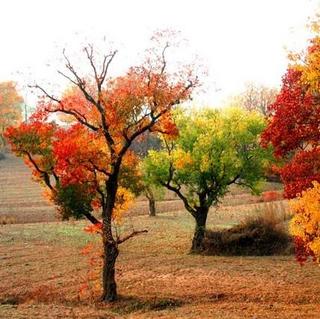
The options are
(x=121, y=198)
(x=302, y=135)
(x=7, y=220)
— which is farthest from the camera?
(x=7, y=220)

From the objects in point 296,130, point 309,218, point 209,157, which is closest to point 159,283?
point 309,218

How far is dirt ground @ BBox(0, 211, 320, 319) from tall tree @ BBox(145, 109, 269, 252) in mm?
4282

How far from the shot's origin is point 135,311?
A: 21.6 metres

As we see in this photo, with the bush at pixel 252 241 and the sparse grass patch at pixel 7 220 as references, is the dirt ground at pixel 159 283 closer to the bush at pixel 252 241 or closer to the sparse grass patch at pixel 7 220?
the bush at pixel 252 241

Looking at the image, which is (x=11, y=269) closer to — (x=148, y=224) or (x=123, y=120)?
(x=123, y=120)

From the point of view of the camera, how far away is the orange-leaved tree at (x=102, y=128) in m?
22.7

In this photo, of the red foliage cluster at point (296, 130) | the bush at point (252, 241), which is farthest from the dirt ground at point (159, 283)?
the red foliage cluster at point (296, 130)

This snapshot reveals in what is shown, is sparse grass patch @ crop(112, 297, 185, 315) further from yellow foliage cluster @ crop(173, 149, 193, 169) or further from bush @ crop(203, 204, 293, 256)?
yellow foliage cluster @ crop(173, 149, 193, 169)

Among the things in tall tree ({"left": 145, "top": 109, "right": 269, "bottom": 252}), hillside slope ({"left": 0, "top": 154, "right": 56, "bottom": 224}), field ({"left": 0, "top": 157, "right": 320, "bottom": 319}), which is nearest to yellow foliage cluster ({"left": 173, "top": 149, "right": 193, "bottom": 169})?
tall tree ({"left": 145, "top": 109, "right": 269, "bottom": 252})

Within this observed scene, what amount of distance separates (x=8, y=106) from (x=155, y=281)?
8855 cm

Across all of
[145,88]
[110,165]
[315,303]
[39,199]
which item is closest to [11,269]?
[110,165]

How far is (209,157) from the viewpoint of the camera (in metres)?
34.5

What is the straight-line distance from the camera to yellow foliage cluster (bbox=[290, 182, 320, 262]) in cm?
1859

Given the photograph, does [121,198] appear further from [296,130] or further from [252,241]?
[296,130]
